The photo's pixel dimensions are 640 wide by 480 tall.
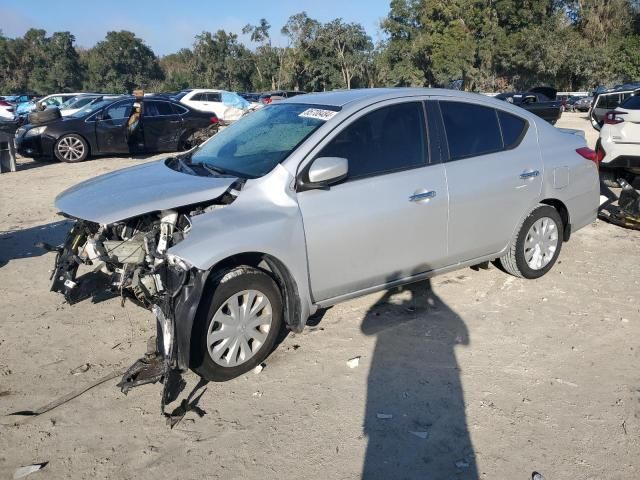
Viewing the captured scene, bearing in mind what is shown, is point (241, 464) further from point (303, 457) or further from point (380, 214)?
point (380, 214)

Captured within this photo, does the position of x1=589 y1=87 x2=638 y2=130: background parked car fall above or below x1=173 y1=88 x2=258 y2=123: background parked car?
below

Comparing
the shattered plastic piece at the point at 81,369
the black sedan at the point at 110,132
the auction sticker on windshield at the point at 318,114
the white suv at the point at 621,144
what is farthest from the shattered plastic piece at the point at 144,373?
the black sedan at the point at 110,132

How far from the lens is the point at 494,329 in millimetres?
4559

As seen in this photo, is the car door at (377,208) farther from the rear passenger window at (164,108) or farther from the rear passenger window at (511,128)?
the rear passenger window at (164,108)

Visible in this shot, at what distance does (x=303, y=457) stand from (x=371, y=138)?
232cm

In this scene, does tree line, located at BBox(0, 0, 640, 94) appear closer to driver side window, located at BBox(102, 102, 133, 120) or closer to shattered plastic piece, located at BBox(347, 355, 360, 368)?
driver side window, located at BBox(102, 102, 133, 120)

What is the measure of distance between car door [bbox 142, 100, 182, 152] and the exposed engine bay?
10.3 metres

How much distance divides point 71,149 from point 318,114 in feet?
36.0

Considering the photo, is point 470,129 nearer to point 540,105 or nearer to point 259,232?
point 259,232

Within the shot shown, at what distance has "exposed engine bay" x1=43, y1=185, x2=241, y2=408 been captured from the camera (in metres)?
3.49

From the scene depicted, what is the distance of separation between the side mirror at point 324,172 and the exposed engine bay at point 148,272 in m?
0.50

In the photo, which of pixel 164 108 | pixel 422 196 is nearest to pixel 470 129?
pixel 422 196

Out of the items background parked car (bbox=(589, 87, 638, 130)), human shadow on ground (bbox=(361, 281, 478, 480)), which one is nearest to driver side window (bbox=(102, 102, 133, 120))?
human shadow on ground (bbox=(361, 281, 478, 480))

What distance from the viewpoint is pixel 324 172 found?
382cm
